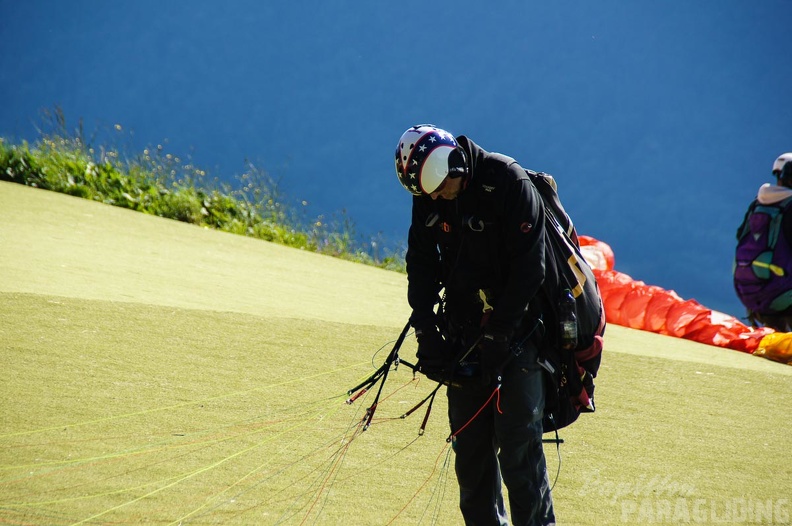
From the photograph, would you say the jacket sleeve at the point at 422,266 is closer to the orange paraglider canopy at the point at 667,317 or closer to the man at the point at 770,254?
the orange paraglider canopy at the point at 667,317

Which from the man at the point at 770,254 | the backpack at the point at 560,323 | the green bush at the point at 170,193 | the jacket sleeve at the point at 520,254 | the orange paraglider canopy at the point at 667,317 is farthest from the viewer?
the green bush at the point at 170,193

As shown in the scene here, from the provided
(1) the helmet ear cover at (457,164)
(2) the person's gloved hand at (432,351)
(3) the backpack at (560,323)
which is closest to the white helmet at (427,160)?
(1) the helmet ear cover at (457,164)

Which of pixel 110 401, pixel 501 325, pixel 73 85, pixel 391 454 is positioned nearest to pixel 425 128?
pixel 501 325

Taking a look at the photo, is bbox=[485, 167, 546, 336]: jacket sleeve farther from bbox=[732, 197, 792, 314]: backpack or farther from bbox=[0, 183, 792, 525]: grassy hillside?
bbox=[732, 197, 792, 314]: backpack

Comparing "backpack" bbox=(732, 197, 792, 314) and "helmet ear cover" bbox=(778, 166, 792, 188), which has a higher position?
"helmet ear cover" bbox=(778, 166, 792, 188)

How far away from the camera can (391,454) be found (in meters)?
4.59

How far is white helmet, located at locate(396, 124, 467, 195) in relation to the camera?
338 cm

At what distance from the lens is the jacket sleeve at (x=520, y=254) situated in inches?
132

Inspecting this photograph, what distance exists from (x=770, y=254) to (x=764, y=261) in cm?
10

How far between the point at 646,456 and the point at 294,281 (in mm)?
4238

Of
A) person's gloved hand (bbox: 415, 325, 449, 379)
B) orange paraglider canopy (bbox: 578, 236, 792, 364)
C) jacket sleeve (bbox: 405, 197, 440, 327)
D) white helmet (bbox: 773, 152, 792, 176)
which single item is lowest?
person's gloved hand (bbox: 415, 325, 449, 379)

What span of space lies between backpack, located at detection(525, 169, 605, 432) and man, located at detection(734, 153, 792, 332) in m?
5.73

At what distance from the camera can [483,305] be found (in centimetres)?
358

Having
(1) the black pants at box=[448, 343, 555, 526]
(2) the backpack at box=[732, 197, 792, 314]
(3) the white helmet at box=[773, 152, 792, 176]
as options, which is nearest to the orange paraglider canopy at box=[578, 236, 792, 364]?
(2) the backpack at box=[732, 197, 792, 314]
